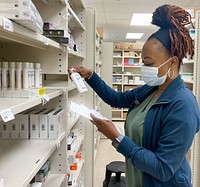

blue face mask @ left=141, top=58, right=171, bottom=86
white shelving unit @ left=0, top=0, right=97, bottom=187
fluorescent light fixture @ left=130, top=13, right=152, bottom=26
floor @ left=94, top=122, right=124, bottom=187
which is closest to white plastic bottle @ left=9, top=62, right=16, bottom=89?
white shelving unit @ left=0, top=0, right=97, bottom=187

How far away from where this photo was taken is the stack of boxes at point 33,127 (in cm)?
160

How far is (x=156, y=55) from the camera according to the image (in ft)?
4.72

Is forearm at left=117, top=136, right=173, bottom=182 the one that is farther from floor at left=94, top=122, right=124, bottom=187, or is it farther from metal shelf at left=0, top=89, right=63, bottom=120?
floor at left=94, top=122, right=124, bottom=187

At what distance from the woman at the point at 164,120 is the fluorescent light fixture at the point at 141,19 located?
18.4 ft

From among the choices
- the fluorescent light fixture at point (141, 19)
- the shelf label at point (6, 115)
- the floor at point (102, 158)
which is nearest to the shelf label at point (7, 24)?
the shelf label at point (6, 115)

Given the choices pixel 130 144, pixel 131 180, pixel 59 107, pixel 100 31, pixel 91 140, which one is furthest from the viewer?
pixel 100 31

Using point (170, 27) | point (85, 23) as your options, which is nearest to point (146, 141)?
point (170, 27)

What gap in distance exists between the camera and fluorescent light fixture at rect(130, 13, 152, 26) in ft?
22.5

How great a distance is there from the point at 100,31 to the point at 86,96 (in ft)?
11.8

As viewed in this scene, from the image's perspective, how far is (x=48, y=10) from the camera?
1.66 metres

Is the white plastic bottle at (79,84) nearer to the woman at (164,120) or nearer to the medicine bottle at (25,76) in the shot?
the woman at (164,120)

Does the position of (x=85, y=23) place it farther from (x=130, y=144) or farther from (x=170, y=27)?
(x=130, y=144)

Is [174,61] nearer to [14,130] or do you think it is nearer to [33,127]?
[33,127]

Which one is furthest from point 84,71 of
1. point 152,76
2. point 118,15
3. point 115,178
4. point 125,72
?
point 125,72
